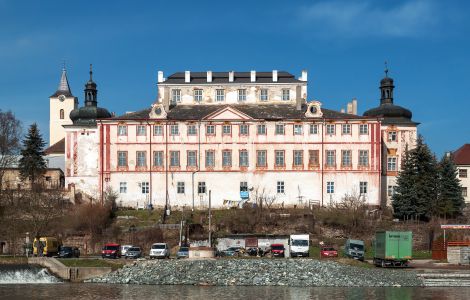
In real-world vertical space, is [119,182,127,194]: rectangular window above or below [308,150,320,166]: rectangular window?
below

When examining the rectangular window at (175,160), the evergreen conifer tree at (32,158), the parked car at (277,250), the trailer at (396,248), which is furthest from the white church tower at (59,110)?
the trailer at (396,248)

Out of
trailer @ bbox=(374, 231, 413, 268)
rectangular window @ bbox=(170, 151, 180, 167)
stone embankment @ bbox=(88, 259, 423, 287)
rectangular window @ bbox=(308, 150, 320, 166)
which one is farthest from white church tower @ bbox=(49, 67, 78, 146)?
trailer @ bbox=(374, 231, 413, 268)

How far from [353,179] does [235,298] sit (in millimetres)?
42167

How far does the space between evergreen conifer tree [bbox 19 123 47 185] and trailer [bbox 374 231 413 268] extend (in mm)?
45772

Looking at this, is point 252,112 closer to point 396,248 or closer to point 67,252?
point 67,252

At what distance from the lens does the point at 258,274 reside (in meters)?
58.0

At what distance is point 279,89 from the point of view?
95688mm

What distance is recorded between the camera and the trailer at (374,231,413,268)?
198ft

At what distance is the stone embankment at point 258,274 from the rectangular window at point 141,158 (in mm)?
29554

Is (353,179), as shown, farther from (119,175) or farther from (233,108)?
(119,175)

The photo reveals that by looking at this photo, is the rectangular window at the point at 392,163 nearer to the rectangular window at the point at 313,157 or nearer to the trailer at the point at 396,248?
the rectangular window at the point at 313,157

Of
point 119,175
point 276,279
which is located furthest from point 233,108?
point 276,279

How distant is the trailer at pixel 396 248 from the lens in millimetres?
60219

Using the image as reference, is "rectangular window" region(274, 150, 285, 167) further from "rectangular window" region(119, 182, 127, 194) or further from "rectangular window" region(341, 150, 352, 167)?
"rectangular window" region(119, 182, 127, 194)
